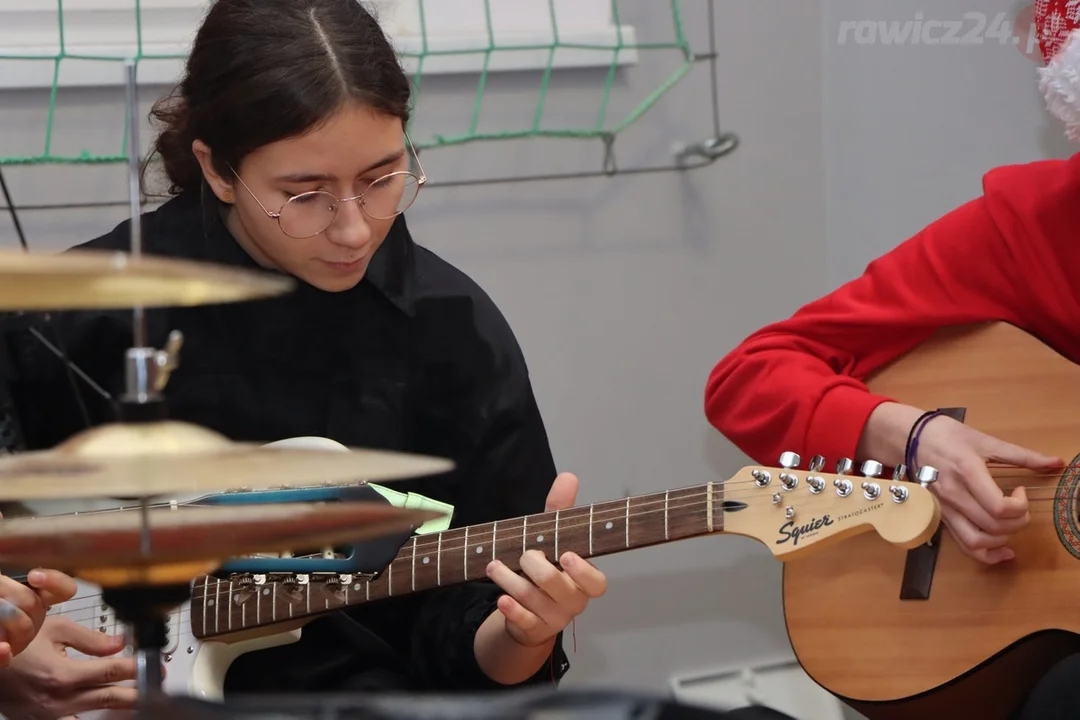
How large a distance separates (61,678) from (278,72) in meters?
0.57

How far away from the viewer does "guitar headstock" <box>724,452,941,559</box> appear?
928mm

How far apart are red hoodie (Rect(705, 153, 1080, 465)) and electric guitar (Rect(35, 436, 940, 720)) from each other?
19cm

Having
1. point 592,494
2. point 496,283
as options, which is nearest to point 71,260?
point 496,283

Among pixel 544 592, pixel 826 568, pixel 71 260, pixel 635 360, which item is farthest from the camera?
pixel 635 360

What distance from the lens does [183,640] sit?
106 centimetres

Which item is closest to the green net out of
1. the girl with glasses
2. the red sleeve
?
the girl with glasses

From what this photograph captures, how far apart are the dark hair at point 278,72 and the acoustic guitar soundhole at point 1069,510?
696mm

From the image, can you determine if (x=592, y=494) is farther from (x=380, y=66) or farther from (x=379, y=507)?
(x=379, y=507)

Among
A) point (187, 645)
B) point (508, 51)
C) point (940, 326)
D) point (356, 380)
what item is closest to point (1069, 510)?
point (940, 326)

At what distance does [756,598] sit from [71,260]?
1.43 meters

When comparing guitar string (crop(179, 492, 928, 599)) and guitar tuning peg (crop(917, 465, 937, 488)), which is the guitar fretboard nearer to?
guitar string (crop(179, 492, 928, 599))

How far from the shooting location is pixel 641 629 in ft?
5.65

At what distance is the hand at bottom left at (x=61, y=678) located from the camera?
3.29 ft

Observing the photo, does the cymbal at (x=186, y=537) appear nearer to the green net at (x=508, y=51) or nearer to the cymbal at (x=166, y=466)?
the cymbal at (x=166, y=466)
